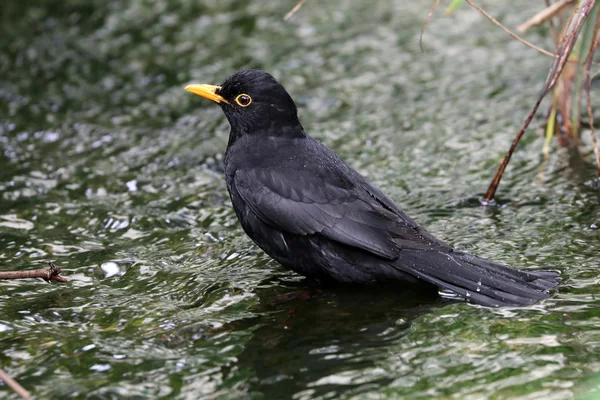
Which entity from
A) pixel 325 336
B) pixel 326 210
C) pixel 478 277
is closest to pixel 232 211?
pixel 326 210

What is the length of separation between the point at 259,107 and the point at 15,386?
2639 mm

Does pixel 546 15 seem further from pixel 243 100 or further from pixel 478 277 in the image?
pixel 478 277

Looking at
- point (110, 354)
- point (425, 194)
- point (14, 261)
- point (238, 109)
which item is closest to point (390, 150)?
point (425, 194)

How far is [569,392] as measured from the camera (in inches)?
142

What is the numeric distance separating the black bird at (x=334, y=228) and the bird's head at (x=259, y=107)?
1cm

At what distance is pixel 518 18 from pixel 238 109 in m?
5.35

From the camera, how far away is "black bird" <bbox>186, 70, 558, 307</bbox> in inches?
181

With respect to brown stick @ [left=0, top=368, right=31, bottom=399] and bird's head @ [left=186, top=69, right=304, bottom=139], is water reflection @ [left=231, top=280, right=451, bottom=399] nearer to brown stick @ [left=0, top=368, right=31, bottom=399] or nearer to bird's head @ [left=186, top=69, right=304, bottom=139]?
brown stick @ [left=0, top=368, right=31, bottom=399]

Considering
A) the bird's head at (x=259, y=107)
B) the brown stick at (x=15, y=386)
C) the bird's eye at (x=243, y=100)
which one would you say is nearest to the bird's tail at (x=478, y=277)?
the bird's head at (x=259, y=107)

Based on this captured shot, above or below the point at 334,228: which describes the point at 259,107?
above

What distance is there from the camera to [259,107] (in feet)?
18.4

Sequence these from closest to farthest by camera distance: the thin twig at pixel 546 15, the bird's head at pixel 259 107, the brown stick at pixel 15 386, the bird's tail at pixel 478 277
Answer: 1. the brown stick at pixel 15 386
2. the bird's tail at pixel 478 277
3. the bird's head at pixel 259 107
4. the thin twig at pixel 546 15

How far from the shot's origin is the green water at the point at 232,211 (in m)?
3.97

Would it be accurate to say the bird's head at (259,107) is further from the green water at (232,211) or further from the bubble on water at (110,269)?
the bubble on water at (110,269)
